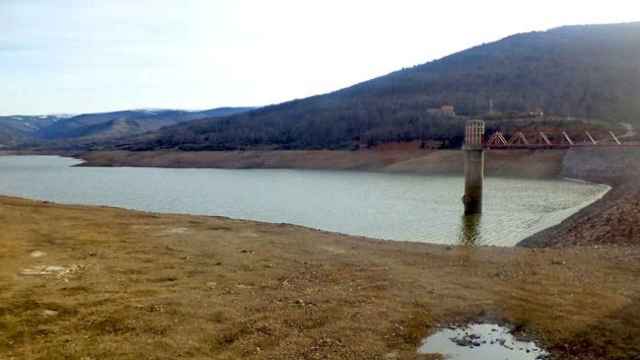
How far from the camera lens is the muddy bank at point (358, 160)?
81.9m

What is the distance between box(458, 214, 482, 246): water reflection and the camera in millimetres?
31741

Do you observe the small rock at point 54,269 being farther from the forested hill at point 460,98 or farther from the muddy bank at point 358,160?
the forested hill at point 460,98

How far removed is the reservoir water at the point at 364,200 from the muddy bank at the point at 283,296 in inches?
472

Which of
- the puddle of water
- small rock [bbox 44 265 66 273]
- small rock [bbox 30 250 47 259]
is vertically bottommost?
the puddle of water

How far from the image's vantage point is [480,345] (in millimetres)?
12820

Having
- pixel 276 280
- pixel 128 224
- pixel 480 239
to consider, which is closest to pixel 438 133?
pixel 480 239

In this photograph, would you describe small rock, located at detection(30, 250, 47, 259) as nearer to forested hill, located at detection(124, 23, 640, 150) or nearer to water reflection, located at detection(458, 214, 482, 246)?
water reflection, located at detection(458, 214, 482, 246)

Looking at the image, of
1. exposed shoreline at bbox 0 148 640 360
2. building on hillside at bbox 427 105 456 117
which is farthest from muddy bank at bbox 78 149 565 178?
exposed shoreline at bbox 0 148 640 360

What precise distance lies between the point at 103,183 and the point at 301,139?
195 feet

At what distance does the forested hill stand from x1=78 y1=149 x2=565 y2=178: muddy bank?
9245mm

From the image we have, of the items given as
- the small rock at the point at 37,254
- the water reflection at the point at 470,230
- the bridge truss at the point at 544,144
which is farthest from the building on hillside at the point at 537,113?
the small rock at the point at 37,254

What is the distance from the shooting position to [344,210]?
45906 millimetres

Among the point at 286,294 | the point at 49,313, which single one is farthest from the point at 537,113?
the point at 49,313

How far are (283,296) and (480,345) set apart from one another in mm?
5324
